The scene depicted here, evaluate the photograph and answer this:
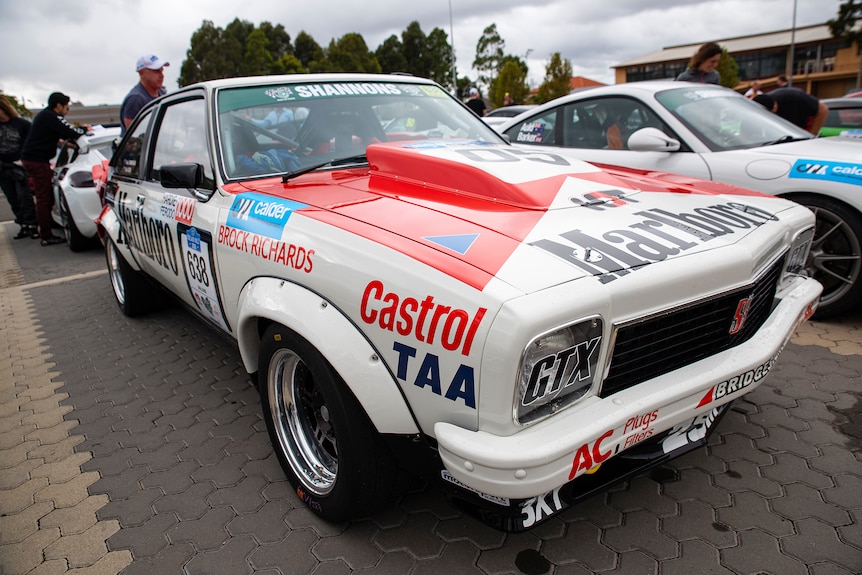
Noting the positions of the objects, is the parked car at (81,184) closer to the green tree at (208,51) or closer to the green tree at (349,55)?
the green tree at (349,55)

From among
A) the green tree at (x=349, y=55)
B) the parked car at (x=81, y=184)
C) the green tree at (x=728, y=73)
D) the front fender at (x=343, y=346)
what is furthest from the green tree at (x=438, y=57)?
the front fender at (x=343, y=346)

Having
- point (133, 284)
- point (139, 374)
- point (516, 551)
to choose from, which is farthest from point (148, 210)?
point (516, 551)

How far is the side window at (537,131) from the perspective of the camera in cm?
485

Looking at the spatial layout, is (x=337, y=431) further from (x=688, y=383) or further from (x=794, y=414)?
(x=794, y=414)

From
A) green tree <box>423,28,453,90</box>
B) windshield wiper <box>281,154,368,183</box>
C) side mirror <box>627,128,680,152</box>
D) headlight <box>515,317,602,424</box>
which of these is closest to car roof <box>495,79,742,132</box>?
side mirror <box>627,128,680,152</box>

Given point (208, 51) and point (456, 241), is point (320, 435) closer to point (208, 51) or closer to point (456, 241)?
point (456, 241)

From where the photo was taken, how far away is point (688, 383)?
1704 mm

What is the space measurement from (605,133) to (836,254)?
5.89 ft

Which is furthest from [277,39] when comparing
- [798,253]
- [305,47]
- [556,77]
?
[798,253]

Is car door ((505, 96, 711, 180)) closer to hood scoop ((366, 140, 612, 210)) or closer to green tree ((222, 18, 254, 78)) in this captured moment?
hood scoop ((366, 140, 612, 210))

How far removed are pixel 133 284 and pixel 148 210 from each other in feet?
4.64

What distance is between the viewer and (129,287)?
4.49 m

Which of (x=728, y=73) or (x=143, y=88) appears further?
(x=728, y=73)

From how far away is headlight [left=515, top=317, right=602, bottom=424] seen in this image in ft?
4.73
